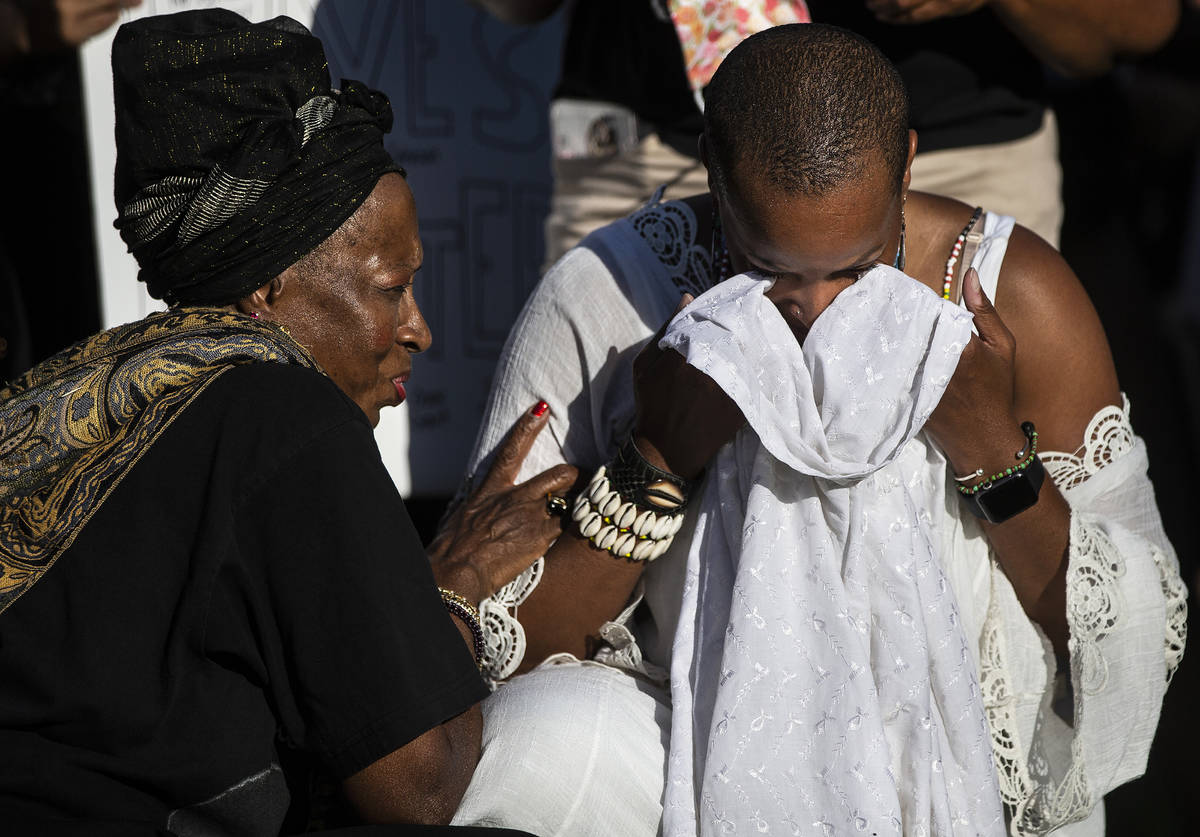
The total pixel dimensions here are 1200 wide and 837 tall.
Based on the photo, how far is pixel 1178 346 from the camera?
21.5ft

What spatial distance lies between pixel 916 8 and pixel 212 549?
1.83 m

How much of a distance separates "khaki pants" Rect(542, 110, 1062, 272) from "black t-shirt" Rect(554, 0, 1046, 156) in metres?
0.04

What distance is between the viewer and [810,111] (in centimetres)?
189

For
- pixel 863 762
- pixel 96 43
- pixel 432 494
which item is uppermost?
pixel 96 43

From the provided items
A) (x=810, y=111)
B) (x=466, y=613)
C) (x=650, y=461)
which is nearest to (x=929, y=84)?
(x=810, y=111)

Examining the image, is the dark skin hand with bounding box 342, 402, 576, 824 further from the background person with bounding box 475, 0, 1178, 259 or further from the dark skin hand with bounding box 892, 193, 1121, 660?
the background person with bounding box 475, 0, 1178, 259

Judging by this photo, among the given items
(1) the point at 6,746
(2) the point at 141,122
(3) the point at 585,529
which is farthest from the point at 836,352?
(1) the point at 6,746

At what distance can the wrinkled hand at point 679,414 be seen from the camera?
6.73 feet

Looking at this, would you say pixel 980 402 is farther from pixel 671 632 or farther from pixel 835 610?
pixel 671 632

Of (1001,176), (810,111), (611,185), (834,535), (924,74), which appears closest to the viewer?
(810,111)

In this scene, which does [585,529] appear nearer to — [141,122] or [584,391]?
[584,391]

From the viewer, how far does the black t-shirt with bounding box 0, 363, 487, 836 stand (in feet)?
5.17

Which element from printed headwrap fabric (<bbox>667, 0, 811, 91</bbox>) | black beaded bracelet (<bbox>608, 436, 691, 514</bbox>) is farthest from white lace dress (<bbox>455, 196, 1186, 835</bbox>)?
printed headwrap fabric (<bbox>667, 0, 811, 91</bbox>)

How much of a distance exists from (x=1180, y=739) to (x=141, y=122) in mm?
3198
